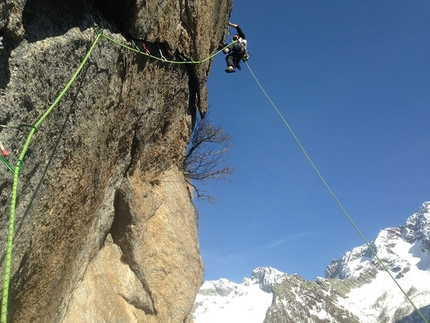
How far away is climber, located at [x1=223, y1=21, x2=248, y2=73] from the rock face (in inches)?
67.8

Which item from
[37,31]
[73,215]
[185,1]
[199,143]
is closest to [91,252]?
[73,215]

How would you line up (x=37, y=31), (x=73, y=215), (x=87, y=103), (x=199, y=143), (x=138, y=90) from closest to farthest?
(x=37, y=31) < (x=87, y=103) < (x=73, y=215) < (x=138, y=90) < (x=199, y=143)

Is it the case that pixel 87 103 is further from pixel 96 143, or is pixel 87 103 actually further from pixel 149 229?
pixel 149 229

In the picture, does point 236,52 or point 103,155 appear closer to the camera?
point 103,155

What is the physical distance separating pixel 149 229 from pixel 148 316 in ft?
5.99

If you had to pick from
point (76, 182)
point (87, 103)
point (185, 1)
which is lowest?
point (76, 182)

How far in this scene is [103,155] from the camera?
18.6ft

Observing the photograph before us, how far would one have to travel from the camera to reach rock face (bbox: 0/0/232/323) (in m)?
3.73

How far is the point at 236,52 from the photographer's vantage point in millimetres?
11555

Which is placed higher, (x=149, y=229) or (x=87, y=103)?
(x=149, y=229)

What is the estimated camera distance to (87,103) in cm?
469

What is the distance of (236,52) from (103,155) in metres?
7.12

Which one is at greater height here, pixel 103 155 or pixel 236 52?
pixel 236 52

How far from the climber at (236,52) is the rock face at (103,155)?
5.65 ft
